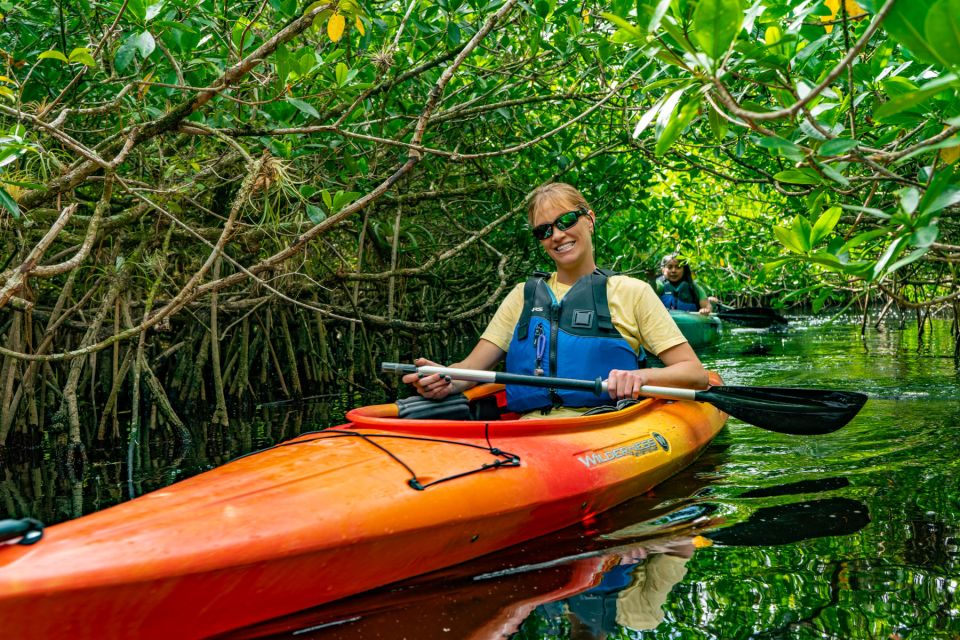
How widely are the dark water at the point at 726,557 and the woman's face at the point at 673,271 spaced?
588cm

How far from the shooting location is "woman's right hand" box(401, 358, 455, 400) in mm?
3594

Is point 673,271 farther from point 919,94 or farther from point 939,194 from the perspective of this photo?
point 919,94

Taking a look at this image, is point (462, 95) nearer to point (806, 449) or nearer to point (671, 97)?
point (806, 449)

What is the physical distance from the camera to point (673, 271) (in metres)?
10.8

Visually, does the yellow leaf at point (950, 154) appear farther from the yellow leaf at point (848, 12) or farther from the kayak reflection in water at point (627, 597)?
the kayak reflection in water at point (627, 597)

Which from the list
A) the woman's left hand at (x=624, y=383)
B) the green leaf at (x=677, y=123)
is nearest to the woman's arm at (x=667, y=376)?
the woman's left hand at (x=624, y=383)

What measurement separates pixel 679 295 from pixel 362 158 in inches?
282

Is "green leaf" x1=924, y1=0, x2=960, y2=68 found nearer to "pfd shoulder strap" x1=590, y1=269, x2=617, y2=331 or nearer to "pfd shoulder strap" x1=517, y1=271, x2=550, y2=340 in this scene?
"pfd shoulder strap" x1=590, y1=269, x2=617, y2=331

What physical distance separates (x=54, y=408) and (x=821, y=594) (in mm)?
4752

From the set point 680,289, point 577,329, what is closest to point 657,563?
point 577,329

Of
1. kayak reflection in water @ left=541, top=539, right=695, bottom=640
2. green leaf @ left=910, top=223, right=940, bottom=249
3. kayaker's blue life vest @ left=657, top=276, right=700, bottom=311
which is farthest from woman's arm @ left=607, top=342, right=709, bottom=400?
kayaker's blue life vest @ left=657, top=276, right=700, bottom=311

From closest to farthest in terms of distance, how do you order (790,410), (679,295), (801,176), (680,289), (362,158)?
(801,176) → (790,410) → (362,158) → (680,289) → (679,295)

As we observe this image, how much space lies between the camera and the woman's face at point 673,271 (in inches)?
420

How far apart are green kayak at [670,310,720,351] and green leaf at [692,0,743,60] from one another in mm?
7775
